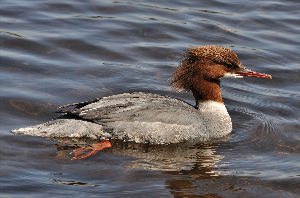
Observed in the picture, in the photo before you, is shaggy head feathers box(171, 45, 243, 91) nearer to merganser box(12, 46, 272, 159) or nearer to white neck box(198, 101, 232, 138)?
merganser box(12, 46, 272, 159)

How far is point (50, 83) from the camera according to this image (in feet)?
31.3

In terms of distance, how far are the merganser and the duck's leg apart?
2cm

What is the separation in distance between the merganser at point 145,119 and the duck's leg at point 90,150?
2 centimetres

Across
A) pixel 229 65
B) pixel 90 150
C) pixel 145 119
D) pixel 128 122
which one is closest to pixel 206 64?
pixel 229 65

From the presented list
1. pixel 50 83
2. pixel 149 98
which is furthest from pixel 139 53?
pixel 149 98

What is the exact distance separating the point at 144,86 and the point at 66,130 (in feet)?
6.69

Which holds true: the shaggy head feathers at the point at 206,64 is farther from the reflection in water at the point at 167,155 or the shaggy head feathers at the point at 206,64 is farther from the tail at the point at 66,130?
the tail at the point at 66,130

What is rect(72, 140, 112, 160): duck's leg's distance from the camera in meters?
7.74

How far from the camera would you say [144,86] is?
9812 millimetres

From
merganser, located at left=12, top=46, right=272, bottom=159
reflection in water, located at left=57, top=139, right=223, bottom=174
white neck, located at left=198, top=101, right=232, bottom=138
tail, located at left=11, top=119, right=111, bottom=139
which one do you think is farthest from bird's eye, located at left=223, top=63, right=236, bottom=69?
tail, located at left=11, top=119, right=111, bottom=139

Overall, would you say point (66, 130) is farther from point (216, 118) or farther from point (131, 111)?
point (216, 118)

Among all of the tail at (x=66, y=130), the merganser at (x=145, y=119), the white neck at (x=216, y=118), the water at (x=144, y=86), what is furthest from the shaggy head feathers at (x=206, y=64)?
the tail at (x=66, y=130)

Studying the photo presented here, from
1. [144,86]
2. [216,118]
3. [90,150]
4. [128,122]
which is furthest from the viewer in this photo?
[144,86]

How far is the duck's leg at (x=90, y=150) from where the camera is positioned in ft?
25.4
